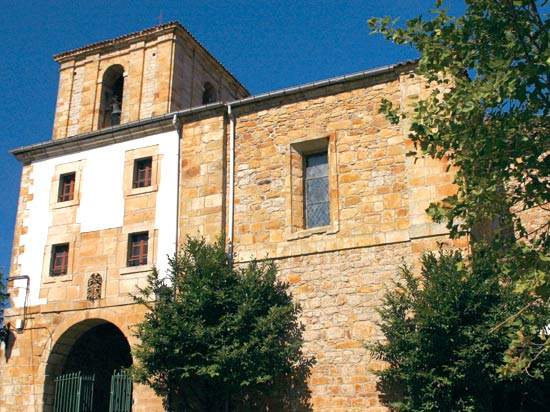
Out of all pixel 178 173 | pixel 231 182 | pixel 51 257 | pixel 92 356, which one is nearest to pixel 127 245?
pixel 178 173

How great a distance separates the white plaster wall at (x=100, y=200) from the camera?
1623cm

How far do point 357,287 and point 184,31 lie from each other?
1011 centimetres

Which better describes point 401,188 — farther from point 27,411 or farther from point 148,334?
point 27,411

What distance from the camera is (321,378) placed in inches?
537

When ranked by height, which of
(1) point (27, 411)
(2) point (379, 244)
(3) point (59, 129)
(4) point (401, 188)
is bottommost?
(1) point (27, 411)

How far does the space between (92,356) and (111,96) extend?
738 cm

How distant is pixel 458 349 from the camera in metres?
11.7

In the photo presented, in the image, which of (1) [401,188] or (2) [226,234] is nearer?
(1) [401,188]

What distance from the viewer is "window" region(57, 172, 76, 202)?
1775cm

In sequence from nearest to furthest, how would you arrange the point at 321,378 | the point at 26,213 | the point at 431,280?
1. the point at 431,280
2. the point at 321,378
3. the point at 26,213

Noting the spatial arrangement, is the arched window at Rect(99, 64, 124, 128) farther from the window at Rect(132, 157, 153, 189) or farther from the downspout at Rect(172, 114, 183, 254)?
the downspout at Rect(172, 114, 183, 254)

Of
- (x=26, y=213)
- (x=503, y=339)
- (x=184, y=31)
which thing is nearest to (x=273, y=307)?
(x=503, y=339)

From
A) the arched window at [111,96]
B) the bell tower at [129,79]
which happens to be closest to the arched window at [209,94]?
the bell tower at [129,79]

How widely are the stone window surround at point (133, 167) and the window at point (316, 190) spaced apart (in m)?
3.39
